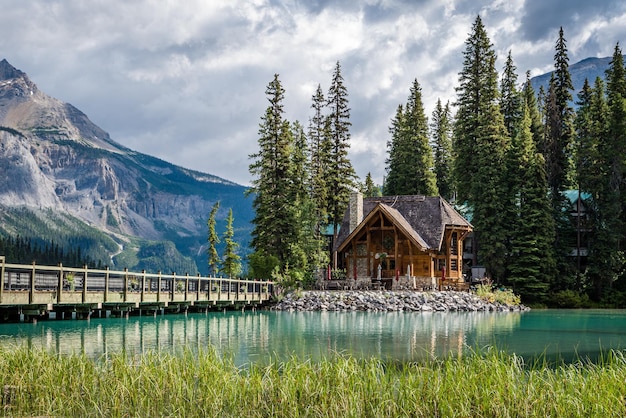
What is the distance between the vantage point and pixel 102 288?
1264 inches

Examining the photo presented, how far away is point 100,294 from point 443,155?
46.1 meters

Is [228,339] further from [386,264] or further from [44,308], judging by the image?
[386,264]

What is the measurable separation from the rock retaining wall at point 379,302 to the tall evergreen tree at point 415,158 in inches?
699

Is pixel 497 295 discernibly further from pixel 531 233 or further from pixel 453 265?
pixel 531 233

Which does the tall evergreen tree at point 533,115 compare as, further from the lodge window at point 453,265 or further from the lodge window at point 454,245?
the lodge window at point 453,265

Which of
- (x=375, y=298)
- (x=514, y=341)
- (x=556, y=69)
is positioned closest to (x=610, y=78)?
(x=556, y=69)

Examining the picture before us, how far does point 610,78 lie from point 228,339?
44607mm

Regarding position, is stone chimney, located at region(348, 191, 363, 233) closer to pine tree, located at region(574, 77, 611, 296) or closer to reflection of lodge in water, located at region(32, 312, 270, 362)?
pine tree, located at region(574, 77, 611, 296)

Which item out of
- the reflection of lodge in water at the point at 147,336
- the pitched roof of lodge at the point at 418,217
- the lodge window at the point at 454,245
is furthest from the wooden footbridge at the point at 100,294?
the lodge window at the point at 454,245

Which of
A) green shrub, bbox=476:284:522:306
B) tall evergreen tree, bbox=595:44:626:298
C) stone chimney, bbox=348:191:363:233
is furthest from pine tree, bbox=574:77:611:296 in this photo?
stone chimney, bbox=348:191:363:233

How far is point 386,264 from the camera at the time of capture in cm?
4756

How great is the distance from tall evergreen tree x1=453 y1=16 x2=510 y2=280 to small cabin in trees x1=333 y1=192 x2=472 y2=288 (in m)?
2.51

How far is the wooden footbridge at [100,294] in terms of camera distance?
23.8 meters

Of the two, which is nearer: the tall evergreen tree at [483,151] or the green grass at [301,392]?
the green grass at [301,392]
